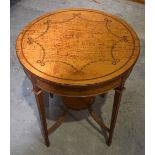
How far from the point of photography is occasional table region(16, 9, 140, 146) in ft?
3.76

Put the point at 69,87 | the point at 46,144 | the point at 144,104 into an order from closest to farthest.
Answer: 1. the point at 69,87
2. the point at 46,144
3. the point at 144,104

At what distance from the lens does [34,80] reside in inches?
47.0

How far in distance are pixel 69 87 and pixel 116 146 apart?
673 millimetres

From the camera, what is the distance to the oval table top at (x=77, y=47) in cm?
116

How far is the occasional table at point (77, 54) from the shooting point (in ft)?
3.76

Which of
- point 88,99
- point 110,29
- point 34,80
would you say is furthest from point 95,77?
point 88,99

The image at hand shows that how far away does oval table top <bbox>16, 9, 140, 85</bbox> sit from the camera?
1157mm

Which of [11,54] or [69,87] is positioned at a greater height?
[69,87]

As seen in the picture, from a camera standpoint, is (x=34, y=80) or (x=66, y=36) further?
(x=66, y=36)

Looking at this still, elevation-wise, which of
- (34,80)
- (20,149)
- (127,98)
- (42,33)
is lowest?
(20,149)

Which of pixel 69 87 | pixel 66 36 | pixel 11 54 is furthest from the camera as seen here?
pixel 11 54

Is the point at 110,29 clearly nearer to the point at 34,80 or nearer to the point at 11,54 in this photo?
the point at 34,80

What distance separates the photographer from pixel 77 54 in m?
1.25

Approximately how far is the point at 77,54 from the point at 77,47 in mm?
56
